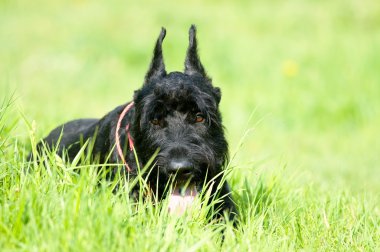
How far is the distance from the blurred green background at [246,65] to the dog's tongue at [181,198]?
1.19m

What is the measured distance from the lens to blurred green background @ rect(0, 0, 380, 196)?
10.9m

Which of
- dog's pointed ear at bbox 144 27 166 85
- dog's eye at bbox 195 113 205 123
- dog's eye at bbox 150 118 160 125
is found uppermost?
dog's pointed ear at bbox 144 27 166 85

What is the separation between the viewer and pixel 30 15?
822 inches

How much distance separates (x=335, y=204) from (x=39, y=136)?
2.96 meters

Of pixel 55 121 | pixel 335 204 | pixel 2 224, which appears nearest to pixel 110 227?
pixel 2 224

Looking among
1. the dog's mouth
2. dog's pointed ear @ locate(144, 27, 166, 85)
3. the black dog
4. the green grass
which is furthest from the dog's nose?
dog's pointed ear @ locate(144, 27, 166, 85)

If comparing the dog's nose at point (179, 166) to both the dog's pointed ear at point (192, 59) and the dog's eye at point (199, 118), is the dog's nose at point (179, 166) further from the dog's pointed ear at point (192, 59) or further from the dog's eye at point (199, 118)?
the dog's pointed ear at point (192, 59)

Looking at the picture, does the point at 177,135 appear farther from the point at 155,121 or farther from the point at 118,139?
the point at 118,139

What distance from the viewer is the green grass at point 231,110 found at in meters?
3.84

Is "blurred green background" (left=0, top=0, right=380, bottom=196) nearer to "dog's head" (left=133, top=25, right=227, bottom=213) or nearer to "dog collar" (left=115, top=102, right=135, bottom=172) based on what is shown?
"dog's head" (left=133, top=25, right=227, bottom=213)

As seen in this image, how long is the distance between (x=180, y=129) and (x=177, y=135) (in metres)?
0.07

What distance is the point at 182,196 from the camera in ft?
14.9

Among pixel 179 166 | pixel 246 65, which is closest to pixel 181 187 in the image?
pixel 179 166

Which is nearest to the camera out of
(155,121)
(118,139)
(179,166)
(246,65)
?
(179,166)
